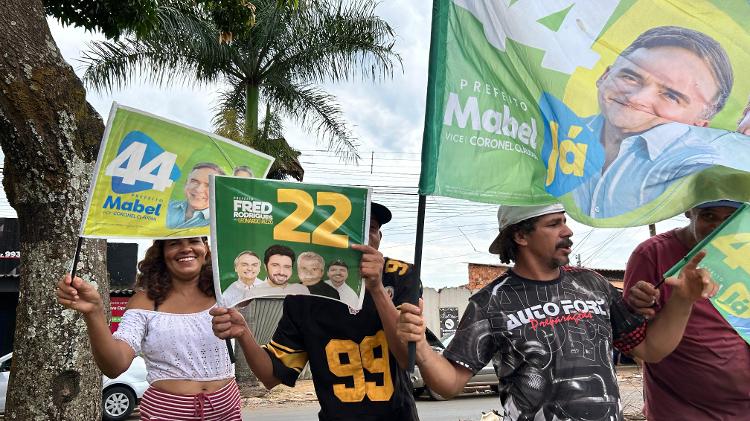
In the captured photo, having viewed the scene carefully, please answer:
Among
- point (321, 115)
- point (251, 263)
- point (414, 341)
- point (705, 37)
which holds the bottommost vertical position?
point (414, 341)

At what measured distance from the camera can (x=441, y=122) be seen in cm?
254

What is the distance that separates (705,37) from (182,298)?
2.59 metres

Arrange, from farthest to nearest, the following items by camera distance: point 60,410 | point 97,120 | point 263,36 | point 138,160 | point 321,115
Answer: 1. point 321,115
2. point 263,36
3. point 97,120
4. point 60,410
5. point 138,160

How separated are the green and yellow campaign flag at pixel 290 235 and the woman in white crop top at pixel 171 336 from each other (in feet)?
1.74

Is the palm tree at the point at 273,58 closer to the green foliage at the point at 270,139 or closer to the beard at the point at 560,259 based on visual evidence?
the green foliage at the point at 270,139

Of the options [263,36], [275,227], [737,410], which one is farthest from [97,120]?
[263,36]

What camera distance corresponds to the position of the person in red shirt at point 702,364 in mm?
3213

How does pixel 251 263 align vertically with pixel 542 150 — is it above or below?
below

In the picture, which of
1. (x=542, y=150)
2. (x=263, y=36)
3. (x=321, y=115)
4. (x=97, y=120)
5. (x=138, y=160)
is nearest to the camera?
(x=542, y=150)

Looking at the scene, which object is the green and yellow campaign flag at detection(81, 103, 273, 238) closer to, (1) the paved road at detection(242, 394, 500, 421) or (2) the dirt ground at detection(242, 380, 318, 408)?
(1) the paved road at detection(242, 394, 500, 421)

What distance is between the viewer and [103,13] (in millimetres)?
6168

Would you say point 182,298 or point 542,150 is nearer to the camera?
point 542,150

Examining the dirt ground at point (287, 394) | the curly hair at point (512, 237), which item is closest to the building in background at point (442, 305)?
the dirt ground at point (287, 394)

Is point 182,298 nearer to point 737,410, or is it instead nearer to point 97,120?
point 97,120
